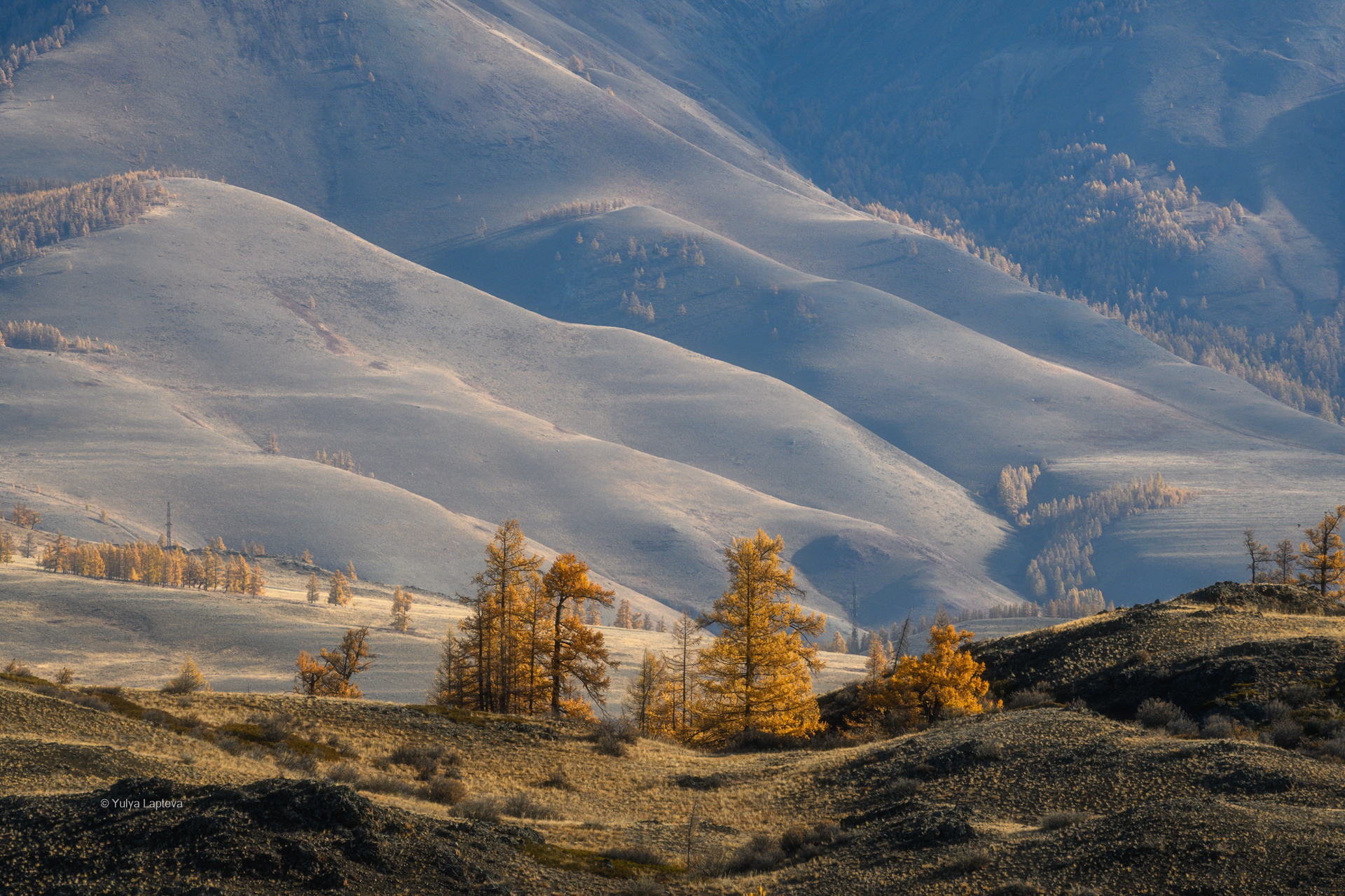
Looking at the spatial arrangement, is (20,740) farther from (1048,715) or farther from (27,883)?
(1048,715)

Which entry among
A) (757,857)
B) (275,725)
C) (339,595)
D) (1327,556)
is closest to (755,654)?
(275,725)

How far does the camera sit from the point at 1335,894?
1522 centimetres

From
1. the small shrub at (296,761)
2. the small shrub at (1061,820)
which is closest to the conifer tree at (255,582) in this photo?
the small shrub at (296,761)

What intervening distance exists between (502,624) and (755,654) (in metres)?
10.2

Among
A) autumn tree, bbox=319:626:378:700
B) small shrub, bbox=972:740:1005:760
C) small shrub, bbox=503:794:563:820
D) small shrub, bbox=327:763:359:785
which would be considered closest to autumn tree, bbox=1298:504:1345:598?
small shrub, bbox=972:740:1005:760

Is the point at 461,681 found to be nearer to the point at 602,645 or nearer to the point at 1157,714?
the point at 602,645

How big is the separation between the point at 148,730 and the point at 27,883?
11.5 meters

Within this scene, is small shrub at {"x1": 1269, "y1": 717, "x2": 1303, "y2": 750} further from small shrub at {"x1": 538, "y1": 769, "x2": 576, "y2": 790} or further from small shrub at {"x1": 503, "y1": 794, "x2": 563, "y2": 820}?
small shrub at {"x1": 538, "y1": 769, "x2": 576, "y2": 790}

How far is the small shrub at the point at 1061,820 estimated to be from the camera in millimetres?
19453

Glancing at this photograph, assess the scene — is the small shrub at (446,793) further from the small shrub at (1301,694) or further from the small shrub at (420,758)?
the small shrub at (1301,694)

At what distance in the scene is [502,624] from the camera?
43.8 m

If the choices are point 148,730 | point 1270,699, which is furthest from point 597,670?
point 1270,699

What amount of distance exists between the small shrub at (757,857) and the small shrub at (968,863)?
11.3ft

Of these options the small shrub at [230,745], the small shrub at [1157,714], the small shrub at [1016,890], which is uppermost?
the small shrub at [1157,714]
